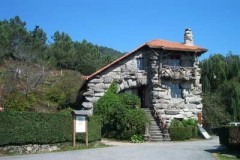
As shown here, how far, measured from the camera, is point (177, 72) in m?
33.6

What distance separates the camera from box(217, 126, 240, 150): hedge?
17078mm

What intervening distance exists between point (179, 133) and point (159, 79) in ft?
19.7

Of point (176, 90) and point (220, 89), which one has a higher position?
point (220, 89)

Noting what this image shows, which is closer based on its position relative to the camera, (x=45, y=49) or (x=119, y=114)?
(x=119, y=114)

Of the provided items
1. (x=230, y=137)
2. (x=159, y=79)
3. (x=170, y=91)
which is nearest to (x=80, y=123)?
(x=230, y=137)

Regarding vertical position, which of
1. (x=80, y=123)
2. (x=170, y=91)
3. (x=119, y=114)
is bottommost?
(x=80, y=123)

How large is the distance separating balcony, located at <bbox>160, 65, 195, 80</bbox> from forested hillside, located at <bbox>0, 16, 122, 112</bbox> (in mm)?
9804

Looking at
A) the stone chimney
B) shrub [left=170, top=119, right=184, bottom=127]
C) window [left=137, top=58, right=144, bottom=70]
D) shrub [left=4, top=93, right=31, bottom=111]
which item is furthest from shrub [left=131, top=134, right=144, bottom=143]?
the stone chimney

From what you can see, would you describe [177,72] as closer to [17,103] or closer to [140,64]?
[140,64]

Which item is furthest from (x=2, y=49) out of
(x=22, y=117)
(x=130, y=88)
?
(x=22, y=117)

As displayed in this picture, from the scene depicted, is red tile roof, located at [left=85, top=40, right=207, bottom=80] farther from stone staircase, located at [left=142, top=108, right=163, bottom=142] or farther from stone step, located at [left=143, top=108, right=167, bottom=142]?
stone staircase, located at [left=142, top=108, right=163, bottom=142]

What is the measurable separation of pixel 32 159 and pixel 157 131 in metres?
15.4

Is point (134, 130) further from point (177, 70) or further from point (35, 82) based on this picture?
point (35, 82)

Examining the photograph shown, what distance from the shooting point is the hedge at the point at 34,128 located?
1831cm
